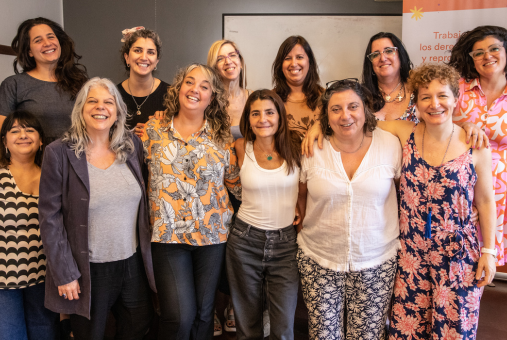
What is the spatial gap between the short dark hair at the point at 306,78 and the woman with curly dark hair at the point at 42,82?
154cm

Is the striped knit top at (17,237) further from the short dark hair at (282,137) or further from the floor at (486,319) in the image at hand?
the short dark hair at (282,137)

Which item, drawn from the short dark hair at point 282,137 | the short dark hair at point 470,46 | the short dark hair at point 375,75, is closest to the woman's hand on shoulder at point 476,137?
the short dark hair at point 470,46

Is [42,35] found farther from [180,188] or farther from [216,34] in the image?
[216,34]

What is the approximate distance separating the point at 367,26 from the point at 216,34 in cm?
182

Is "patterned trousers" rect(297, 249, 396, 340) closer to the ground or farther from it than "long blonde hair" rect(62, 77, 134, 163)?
closer to the ground

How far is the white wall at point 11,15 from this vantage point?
3.65 metres

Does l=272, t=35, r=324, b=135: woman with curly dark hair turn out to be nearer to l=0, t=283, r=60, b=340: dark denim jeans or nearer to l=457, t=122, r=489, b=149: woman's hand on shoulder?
l=457, t=122, r=489, b=149: woman's hand on shoulder

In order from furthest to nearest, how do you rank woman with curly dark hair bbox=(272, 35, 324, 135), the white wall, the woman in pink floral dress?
the white wall
woman with curly dark hair bbox=(272, 35, 324, 135)
the woman in pink floral dress

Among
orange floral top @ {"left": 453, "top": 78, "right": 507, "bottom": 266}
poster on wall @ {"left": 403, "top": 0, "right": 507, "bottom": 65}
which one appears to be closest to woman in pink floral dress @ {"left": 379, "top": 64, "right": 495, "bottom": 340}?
orange floral top @ {"left": 453, "top": 78, "right": 507, "bottom": 266}

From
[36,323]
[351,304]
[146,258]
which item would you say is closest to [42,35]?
[146,258]

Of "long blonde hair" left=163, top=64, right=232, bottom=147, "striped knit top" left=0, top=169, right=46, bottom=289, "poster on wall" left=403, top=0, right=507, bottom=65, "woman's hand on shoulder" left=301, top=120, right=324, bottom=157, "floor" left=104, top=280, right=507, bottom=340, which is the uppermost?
"poster on wall" left=403, top=0, right=507, bottom=65

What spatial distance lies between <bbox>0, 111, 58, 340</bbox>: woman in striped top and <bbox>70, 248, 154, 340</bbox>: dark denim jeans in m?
0.30

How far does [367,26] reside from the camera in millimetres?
4000

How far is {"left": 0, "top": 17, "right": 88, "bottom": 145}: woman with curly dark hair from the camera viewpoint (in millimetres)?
2455
